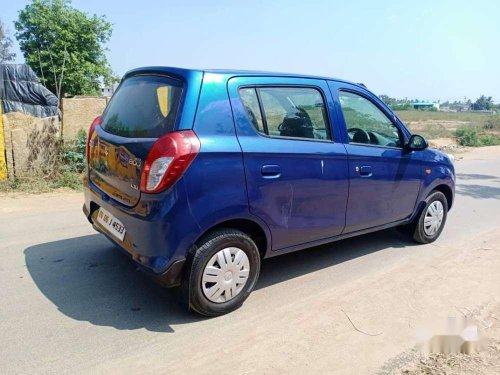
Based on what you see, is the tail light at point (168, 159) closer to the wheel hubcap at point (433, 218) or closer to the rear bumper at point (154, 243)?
the rear bumper at point (154, 243)

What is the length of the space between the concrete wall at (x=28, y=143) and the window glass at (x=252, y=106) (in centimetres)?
→ 500

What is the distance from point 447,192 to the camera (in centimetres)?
527

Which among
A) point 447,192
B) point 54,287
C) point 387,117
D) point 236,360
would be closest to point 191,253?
point 236,360

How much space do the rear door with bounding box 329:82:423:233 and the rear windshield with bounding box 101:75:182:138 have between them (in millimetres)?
1628

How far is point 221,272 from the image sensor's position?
3182 mm

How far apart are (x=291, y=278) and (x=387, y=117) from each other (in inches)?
77.3

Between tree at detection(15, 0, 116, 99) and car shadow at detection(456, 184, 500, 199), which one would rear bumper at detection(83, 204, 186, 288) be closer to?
car shadow at detection(456, 184, 500, 199)

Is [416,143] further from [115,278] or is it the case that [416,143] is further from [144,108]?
[115,278]

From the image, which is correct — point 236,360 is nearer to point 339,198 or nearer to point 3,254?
point 339,198

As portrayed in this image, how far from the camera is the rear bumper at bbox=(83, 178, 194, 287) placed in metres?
2.89

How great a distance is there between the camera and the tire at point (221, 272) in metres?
3.05

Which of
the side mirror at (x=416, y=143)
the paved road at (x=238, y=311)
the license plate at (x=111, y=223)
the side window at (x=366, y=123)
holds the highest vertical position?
the side window at (x=366, y=123)

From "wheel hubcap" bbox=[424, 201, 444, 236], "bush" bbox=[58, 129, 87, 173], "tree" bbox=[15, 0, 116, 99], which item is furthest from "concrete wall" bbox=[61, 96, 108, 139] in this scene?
"tree" bbox=[15, 0, 116, 99]

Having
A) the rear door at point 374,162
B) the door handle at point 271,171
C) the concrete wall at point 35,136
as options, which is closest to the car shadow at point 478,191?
the rear door at point 374,162
